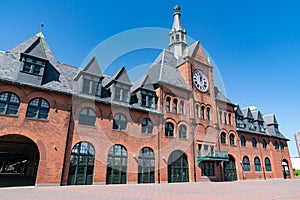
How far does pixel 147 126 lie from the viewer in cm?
2350

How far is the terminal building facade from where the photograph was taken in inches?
680

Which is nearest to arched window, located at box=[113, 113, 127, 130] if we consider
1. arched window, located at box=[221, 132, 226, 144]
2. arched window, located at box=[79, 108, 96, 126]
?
arched window, located at box=[79, 108, 96, 126]

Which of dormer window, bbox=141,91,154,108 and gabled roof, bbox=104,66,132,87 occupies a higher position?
gabled roof, bbox=104,66,132,87

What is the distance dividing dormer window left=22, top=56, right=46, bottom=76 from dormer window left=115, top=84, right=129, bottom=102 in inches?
295

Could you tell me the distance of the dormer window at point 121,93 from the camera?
73.5ft

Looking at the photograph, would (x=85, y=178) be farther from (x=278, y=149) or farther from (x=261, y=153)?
(x=278, y=149)

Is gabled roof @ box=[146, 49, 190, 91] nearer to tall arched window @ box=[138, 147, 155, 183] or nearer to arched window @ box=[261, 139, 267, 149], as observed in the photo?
tall arched window @ box=[138, 147, 155, 183]

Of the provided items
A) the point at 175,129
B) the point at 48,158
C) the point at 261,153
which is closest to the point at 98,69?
the point at 48,158

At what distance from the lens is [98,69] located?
21.6 meters

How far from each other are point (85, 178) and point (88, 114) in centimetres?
592

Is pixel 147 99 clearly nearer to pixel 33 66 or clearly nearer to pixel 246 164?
pixel 33 66

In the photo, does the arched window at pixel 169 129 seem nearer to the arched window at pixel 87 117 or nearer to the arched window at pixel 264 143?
the arched window at pixel 87 117

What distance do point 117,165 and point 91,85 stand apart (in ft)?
28.0

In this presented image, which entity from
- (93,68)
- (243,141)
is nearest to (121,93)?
(93,68)
